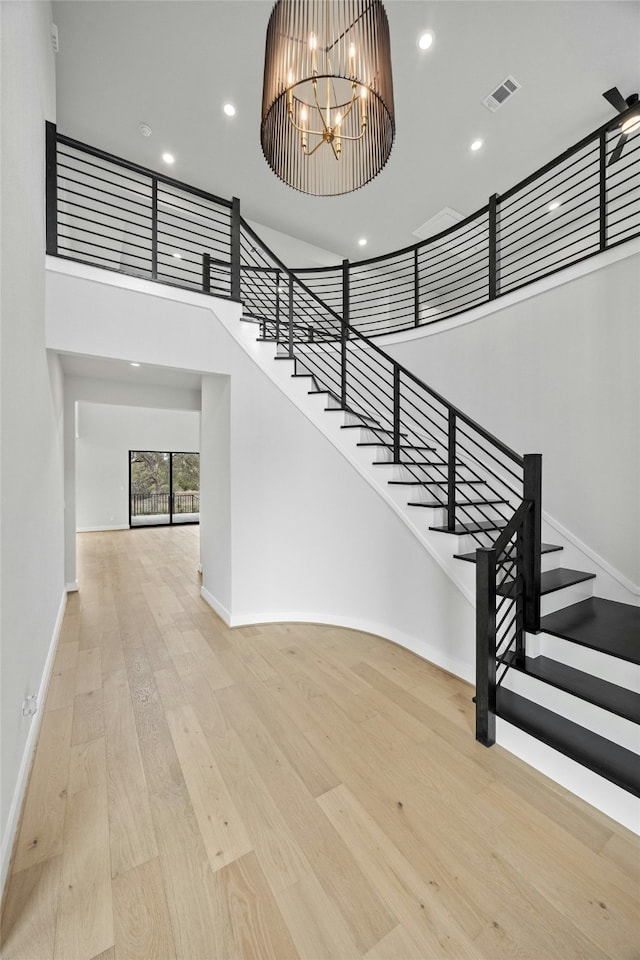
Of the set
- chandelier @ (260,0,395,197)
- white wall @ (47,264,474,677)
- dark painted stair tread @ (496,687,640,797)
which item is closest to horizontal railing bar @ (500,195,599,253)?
chandelier @ (260,0,395,197)

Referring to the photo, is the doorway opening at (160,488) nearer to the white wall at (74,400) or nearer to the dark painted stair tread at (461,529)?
the white wall at (74,400)

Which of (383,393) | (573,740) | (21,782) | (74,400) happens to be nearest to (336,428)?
(383,393)

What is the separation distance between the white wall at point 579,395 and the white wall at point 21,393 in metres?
3.67

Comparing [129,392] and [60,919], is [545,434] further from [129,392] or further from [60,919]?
[129,392]

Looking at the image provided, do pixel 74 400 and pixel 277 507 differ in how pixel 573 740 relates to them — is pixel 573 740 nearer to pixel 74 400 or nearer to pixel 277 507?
pixel 277 507

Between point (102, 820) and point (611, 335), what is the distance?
424 centimetres

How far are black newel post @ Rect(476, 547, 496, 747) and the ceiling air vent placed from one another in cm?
499

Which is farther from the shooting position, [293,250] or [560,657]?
[293,250]

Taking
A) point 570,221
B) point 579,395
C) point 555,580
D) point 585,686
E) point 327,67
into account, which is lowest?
point 585,686

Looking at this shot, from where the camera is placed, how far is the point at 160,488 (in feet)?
35.8

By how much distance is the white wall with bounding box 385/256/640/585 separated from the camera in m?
2.81

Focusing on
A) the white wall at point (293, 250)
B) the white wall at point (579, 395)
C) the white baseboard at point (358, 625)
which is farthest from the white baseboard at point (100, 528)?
the white wall at point (579, 395)

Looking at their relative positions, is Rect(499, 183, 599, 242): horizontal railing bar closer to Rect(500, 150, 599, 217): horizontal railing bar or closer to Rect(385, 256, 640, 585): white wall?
Rect(500, 150, 599, 217): horizontal railing bar

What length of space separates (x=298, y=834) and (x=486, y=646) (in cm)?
120
